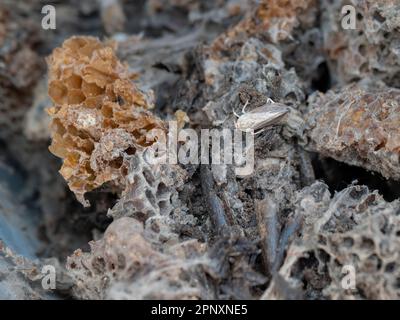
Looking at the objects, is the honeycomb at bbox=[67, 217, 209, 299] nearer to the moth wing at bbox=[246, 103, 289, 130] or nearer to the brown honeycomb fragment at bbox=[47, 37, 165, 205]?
the brown honeycomb fragment at bbox=[47, 37, 165, 205]

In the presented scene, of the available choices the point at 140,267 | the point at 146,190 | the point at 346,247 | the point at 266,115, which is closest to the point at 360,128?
the point at 266,115

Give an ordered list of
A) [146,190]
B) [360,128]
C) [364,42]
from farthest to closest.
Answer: [364,42] < [360,128] < [146,190]

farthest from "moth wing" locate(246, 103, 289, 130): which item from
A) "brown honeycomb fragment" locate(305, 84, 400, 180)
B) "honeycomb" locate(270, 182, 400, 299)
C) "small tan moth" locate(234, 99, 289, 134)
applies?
"honeycomb" locate(270, 182, 400, 299)

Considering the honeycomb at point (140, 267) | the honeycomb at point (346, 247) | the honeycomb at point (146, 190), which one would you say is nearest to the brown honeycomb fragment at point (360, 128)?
the honeycomb at point (346, 247)

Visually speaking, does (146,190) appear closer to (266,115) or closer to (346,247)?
(266,115)

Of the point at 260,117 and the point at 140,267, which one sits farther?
the point at 260,117

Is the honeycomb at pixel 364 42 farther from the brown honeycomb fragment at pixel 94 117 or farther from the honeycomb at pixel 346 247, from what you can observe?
the brown honeycomb fragment at pixel 94 117
